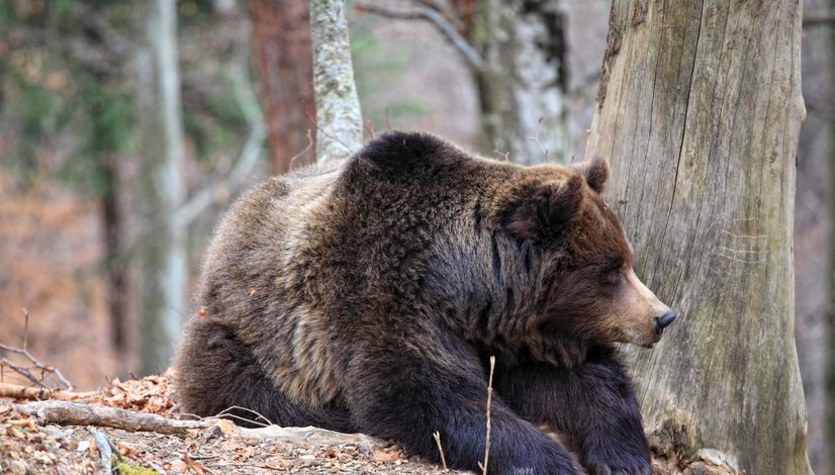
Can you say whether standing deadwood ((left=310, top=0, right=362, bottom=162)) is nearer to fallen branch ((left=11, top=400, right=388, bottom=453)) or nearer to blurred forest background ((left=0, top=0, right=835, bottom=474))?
blurred forest background ((left=0, top=0, right=835, bottom=474))

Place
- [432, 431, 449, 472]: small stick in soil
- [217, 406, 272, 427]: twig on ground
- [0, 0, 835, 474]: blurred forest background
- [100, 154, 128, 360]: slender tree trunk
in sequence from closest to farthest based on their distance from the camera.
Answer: [432, 431, 449, 472]: small stick in soil
[217, 406, 272, 427]: twig on ground
[0, 0, 835, 474]: blurred forest background
[100, 154, 128, 360]: slender tree trunk

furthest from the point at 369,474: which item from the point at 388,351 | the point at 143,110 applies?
the point at 143,110

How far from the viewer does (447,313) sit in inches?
191

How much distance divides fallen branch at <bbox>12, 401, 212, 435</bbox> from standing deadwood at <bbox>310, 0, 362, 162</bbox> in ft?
Result: 10.6

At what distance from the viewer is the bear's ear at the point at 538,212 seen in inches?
191

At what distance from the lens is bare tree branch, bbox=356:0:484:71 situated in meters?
10.4

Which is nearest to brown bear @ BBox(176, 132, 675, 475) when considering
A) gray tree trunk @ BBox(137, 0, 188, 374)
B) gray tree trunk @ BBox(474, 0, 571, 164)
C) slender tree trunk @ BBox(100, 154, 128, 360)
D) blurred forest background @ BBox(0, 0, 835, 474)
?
gray tree trunk @ BBox(474, 0, 571, 164)

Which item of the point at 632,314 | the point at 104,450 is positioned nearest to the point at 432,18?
the point at 632,314

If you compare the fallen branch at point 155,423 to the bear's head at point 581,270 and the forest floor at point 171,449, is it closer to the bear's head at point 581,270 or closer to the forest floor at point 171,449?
the forest floor at point 171,449

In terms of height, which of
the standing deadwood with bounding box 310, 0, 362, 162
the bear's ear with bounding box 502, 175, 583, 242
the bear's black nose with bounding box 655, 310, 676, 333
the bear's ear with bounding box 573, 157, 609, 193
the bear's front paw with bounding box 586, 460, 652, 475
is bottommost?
the bear's front paw with bounding box 586, 460, 652, 475

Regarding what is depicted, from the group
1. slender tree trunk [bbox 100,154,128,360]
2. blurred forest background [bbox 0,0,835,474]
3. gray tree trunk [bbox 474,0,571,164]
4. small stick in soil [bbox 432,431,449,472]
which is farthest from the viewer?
slender tree trunk [bbox 100,154,128,360]

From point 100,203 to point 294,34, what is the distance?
11.2 meters

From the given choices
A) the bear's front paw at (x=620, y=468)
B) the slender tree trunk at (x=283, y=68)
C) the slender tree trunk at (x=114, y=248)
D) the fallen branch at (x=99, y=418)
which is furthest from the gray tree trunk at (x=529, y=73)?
the slender tree trunk at (x=114, y=248)

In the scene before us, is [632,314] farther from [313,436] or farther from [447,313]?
[313,436]
